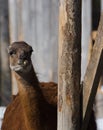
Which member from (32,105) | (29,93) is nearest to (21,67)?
(29,93)

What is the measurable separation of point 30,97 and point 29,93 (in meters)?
0.04

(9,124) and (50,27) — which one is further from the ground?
(50,27)

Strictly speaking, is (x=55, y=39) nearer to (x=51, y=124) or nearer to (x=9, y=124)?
(x=9, y=124)

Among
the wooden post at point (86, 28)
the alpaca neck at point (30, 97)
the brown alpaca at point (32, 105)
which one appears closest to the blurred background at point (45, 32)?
the wooden post at point (86, 28)

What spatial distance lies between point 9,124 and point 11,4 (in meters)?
2.26

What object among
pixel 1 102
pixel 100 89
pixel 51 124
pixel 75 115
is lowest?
pixel 1 102

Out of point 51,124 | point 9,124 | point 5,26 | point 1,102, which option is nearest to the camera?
point 51,124

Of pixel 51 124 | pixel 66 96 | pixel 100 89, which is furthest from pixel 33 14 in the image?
pixel 66 96

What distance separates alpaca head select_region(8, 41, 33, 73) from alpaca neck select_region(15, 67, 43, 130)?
127 mm

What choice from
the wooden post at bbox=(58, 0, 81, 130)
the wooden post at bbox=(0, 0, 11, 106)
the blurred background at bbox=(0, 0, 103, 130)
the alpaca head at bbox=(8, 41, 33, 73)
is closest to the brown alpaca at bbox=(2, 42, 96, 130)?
the alpaca head at bbox=(8, 41, 33, 73)

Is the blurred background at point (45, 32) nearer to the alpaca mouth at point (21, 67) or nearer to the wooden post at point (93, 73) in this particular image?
the alpaca mouth at point (21, 67)

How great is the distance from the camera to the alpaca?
12.9 feet

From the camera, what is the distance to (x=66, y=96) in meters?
3.53

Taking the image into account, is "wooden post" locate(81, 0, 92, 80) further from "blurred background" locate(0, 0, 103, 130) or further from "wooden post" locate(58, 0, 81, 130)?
"wooden post" locate(58, 0, 81, 130)
